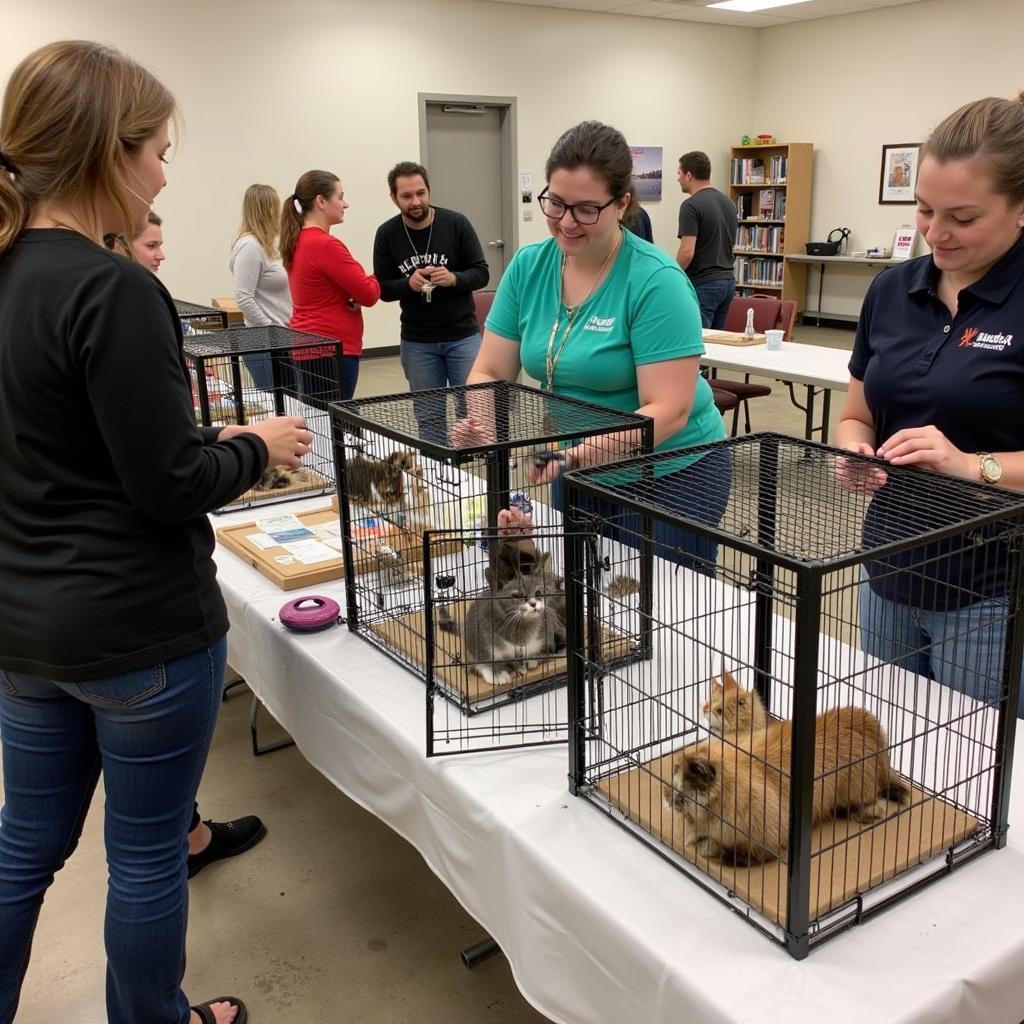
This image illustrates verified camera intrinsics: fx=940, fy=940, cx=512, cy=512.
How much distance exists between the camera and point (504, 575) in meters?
1.58

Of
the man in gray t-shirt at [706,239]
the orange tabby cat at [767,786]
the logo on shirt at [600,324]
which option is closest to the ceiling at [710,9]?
the man in gray t-shirt at [706,239]

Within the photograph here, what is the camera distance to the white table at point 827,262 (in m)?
9.40

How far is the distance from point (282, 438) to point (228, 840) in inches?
50.3

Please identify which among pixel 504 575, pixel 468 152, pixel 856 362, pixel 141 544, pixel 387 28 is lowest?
pixel 504 575

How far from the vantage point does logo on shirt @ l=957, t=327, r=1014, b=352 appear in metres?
1.41

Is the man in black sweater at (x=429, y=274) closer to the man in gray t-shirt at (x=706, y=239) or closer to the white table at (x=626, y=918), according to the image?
the man in gray t-shirt at (x=706, y=239)

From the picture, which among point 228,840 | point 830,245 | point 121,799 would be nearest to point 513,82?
point 830,245

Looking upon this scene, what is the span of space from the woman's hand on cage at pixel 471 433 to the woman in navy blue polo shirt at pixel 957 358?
0.59 m

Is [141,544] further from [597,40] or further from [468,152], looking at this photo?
[597,40]

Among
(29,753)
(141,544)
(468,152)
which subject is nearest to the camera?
(141,544)

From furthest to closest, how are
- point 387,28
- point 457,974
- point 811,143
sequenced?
point 811,143
point 387,28
point 457,974

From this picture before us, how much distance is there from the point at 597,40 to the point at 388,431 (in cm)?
922

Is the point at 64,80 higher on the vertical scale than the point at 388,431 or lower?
higher

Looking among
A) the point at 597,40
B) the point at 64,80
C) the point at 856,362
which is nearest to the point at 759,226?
the point at 597,40
